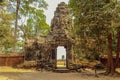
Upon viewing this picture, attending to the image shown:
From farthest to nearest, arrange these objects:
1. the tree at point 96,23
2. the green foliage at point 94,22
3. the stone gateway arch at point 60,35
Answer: the stone gateway arch at point 60,35 < the green foliage at point 94,22 < the tree at point 96,23

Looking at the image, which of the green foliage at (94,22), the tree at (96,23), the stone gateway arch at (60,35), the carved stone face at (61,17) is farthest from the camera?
the carved stone face at (61,17)

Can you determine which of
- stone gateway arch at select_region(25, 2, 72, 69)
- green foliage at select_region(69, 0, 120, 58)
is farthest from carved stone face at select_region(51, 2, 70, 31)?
green foliage at select_region(69, 0, 120, 58)

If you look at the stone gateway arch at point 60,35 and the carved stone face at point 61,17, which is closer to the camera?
the stone gateway arch at point 60,35

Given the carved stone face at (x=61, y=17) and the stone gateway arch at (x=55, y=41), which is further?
the carved stone face at (x=61, y=17)

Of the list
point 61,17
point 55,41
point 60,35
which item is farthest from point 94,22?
point 61,17

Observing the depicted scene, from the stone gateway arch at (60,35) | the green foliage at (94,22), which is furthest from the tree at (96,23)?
the stone gateway arch at (60,35)

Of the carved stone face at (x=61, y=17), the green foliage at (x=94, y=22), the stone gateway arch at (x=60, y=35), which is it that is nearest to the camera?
the green foliage at (x=94, y=22)

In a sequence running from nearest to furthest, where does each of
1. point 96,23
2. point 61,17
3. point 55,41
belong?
point 96,23
point 55,41
point 61,17

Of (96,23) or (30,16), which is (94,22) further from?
(30,16)

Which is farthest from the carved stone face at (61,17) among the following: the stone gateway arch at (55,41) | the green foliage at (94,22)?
the green foliage at (94,22)

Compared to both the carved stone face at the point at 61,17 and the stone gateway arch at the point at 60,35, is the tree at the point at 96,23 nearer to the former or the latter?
the stone gateway arch at the point at 60,35

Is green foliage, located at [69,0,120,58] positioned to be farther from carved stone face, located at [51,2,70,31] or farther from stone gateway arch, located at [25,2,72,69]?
carved stone face, located at [51,2,70,31]

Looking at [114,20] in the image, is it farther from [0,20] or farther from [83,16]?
[0,20]

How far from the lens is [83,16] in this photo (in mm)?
18500
